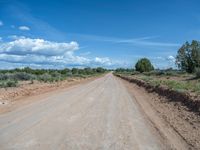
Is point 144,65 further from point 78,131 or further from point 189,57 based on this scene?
point 78,131

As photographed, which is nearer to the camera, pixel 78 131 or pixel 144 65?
pixel 78 131

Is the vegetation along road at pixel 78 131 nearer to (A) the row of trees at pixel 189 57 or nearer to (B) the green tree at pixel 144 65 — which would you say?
(A) the row of trees at pixel 189 57

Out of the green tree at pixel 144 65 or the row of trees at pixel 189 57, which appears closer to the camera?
the row of trees at pixel 189 57

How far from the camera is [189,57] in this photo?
65562 millimetres

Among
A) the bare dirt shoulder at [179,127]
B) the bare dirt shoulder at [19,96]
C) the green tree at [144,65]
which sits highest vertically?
the green tree at [144,65]

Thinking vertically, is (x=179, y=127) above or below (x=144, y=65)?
below

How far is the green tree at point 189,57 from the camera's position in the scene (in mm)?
64312

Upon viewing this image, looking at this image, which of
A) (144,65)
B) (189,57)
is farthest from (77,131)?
(144,65)

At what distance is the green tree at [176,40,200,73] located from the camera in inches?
2532

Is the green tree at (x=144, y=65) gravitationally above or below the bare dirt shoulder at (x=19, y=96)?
above

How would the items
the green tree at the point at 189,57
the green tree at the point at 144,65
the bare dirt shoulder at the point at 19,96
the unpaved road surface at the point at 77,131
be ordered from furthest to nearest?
the green tree at the point at 144,65 < the green tree at the point at 189,57 < the bare dirt shoulder at the point at 19,96 < the unpaved road surface at the point at 77,131

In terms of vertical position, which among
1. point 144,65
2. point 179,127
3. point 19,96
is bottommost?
point 19,96

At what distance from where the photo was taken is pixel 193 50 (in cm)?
6475

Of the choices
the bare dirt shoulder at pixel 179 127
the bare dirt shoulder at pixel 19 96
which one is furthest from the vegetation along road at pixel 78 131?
the bare dirt shoulder at pixel 19 96
